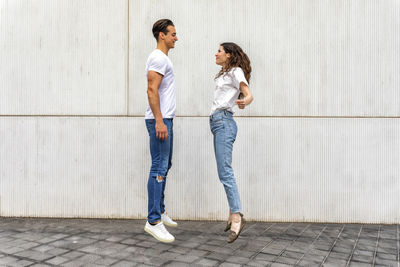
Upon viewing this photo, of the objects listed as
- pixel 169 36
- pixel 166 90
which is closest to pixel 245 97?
pixel 166 90

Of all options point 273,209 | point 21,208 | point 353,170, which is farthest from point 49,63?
point 353,170

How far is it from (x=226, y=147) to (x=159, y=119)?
27.9 inches

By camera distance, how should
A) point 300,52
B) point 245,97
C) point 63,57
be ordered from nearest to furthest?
point 245,97 < point 300,52 < point 63,57

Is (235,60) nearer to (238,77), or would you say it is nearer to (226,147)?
(238,77)

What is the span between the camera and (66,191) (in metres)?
3.95

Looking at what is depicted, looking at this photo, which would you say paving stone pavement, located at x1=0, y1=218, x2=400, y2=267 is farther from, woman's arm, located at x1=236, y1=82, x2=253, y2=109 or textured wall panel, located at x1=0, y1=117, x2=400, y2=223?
woman's arm, located at x1=236, y1=82, x2=253, y2=109

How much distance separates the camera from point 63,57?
13.1 ft

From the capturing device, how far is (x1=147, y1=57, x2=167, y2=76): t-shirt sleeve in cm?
288

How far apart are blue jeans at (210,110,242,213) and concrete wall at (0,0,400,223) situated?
861 mm

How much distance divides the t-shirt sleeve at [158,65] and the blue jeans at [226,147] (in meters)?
0.67

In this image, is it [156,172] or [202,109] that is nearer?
[156,172]

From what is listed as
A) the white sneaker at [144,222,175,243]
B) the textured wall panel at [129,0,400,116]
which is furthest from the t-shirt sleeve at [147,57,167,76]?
the white sneaker at [144,222,175,243]

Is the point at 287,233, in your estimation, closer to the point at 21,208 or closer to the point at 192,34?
the point at 192,34

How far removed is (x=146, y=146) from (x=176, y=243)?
1.43 metres
